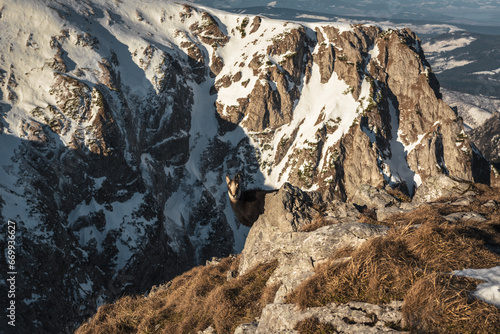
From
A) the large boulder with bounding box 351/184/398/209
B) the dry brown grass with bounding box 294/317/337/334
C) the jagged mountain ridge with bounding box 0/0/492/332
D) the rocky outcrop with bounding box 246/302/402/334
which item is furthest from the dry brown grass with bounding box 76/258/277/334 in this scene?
the jagged mountain ridge with bounding box 0/0/492/332

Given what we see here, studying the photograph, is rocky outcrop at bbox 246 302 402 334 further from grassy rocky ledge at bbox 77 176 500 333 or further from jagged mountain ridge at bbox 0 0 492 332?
jagged mountain ridge at bbox 0 0 492 332

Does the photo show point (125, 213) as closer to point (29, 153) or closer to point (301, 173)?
point (29, 153)

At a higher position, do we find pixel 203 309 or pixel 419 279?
pixel 419 279

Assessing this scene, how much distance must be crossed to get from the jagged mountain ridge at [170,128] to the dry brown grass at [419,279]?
85.5 m

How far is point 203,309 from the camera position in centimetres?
1193

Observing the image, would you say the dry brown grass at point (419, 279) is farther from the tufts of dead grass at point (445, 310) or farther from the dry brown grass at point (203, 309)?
the dry brown grass at point (203, 309)

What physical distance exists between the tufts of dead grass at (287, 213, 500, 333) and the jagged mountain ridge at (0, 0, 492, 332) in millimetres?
85409

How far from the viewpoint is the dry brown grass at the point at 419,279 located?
19.6ft

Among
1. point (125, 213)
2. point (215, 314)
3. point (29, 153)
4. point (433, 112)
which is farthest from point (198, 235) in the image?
point (215, 314)

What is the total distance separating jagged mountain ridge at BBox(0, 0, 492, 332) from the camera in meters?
93.1

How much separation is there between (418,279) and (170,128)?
133733 mm

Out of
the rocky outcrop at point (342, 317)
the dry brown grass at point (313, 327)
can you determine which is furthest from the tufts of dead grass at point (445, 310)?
the dry brown grass at point (313, 327)

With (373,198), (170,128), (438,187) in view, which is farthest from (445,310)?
(170,128)

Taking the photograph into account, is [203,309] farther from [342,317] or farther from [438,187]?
[438,187]
